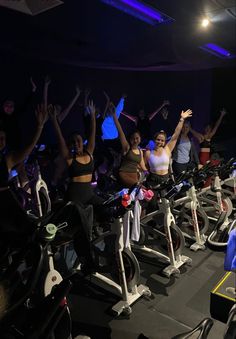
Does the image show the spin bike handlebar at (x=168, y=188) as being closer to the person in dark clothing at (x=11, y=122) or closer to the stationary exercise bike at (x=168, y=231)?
the stationary exercise bike at (x=168, y=231)

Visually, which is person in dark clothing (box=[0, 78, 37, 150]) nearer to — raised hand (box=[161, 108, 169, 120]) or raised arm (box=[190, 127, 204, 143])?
raised hand (box=[161, 108, 169, 120])

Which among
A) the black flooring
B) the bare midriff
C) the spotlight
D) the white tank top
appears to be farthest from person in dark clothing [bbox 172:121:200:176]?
the bare midriff

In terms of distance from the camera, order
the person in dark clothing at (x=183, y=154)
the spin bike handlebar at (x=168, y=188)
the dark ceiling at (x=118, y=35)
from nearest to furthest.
Result: 1. the spin bike handlebar at (x=168, y=188)
2. the dark ceiling at (x=118, y=35)
3. the person in dark clothing at (x=183, y=154)

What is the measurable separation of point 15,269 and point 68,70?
5760 millimetres

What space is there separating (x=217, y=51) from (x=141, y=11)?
282cm

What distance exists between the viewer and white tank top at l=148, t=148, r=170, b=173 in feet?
12.7

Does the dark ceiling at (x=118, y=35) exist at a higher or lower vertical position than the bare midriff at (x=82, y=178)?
higher

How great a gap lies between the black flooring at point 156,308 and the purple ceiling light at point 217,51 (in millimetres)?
3990

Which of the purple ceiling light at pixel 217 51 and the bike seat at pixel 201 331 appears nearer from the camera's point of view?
the bike seat at pixel 201 331

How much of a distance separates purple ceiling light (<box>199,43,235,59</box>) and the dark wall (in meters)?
0.56

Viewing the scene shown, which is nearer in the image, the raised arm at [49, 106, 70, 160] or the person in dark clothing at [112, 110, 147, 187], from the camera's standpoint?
the raised arm at [49, 106, 70, 160]

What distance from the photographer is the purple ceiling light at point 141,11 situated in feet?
10.8

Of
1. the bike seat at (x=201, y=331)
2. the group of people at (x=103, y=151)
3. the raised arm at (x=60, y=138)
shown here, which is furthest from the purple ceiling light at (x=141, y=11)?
the bike seat at (x=201, y=331)

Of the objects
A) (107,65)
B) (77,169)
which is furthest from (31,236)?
(107,65)
